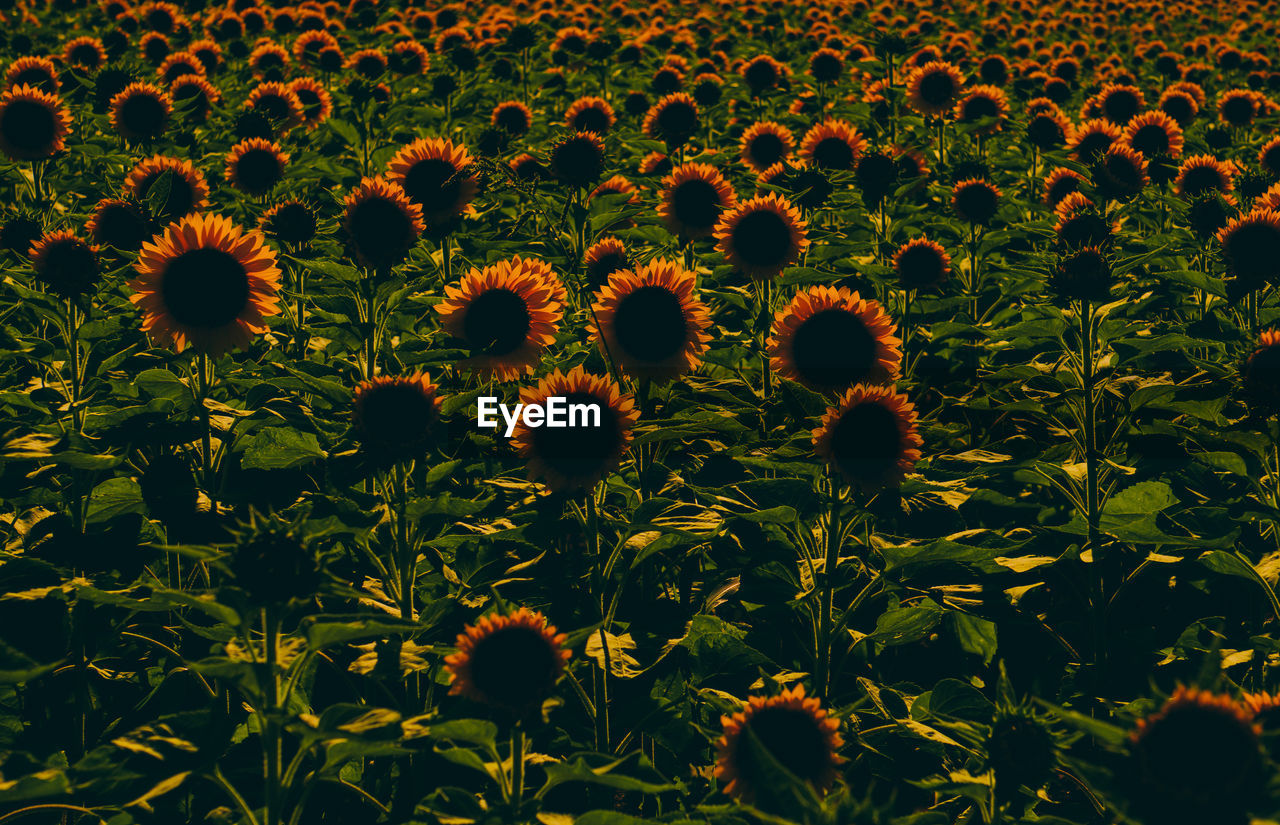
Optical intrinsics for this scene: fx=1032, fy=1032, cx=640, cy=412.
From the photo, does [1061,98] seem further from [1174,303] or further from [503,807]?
[503,807]

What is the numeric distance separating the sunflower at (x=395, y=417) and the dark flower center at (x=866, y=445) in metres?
0.99

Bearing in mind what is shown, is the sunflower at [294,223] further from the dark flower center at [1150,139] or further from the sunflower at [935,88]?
the dark flower center at [1150,139]

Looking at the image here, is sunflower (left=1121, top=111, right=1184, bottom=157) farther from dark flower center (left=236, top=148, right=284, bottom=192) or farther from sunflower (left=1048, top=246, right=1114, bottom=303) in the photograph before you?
dark flower center (left=236, top=148, right=284, bottom=192)

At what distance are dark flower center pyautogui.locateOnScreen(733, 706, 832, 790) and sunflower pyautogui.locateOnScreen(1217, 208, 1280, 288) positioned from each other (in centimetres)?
283

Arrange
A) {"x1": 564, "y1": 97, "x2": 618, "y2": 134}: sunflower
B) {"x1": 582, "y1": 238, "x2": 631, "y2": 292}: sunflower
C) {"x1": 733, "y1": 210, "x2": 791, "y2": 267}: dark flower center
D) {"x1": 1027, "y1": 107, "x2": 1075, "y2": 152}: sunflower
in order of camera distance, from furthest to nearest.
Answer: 1. {"x1": 1027, "y1": 107, "x2": 1075, "y2": 152}: sunflower
2. {"x1": 564, "y1": 97, "x2": 618, "y2": 134}: sunflower
3. {"x1": 582, "y1": 238, "x2": 631, "y2": 292}: sunflower
4. {"x1": 733, "y1": 210, "x2": 791, "y2": 267}: dark flower center

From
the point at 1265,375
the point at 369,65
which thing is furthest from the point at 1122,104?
the point at 369,65

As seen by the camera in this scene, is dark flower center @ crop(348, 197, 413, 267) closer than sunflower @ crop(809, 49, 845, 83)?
Yes

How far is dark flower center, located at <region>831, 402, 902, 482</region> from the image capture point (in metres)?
2.54

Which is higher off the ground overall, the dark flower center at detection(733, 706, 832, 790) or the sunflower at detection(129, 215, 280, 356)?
the sunflower at detection(129, 215, 280, 356)

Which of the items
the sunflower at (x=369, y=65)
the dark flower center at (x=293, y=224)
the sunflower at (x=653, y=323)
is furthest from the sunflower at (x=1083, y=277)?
the sunflower at (x=369, y=65)

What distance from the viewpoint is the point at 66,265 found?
3219mm

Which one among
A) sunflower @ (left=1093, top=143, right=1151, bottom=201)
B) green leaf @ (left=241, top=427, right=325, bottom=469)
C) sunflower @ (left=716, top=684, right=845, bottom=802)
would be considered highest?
sunflower @ (left=1093, top=143, right=1151, bottom=201)

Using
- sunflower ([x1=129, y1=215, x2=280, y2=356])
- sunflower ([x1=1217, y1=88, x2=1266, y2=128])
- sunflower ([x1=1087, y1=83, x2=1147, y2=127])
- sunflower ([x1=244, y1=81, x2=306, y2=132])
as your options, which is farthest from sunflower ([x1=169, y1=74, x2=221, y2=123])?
sunflower ([x1=1217, y1=88, x2=1266, y2=128])

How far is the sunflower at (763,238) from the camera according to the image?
412cm
